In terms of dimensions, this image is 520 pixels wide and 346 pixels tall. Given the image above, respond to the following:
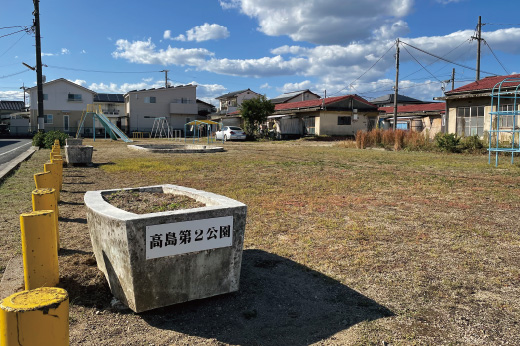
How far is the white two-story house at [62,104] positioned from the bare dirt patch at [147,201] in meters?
48.8

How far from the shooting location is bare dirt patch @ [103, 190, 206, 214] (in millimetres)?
3416

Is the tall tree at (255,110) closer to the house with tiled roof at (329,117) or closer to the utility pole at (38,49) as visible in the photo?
the house with tiled roof at (329,117)

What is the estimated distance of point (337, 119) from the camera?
35969mm

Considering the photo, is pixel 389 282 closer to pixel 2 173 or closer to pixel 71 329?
pixel 71 329

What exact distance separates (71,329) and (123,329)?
0.34m

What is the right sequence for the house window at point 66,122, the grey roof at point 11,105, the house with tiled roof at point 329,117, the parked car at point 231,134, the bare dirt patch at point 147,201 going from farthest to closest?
the grey roof at point 11,105 < the house window at point 66,122 < the house with tiled roof at point 329,117 < the parked car at point 231,134 < the bare dirt patch at point 147,201

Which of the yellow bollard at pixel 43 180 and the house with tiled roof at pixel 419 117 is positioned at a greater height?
the house with tiled roof at pixel 419 117

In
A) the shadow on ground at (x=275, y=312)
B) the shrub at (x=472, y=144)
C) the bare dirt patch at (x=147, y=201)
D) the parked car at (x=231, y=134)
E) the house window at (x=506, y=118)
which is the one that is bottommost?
the shadow on ground at (x=275, y=312)

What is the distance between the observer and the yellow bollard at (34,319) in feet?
5.76

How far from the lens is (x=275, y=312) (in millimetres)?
2990

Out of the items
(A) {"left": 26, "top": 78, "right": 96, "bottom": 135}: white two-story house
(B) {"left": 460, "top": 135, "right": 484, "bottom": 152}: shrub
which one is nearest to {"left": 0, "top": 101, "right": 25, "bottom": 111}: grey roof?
(A) {"left": 26, "top": 78, "right": 96, "bottom": 135}: white two-story house

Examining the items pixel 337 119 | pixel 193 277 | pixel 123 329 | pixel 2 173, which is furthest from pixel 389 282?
pixel 337 119

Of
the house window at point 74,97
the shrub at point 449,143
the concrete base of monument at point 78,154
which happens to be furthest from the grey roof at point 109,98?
the shrub at point 449,143

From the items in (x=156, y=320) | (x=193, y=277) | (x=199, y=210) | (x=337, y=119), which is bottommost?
(x=156, y=320)
